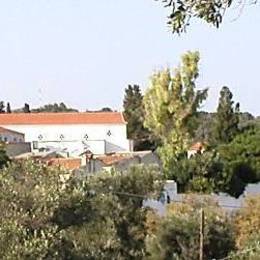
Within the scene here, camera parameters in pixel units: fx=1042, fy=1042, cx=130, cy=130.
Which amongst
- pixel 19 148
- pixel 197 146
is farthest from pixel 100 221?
pixel 19 148

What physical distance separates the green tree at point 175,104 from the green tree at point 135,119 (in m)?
16.5

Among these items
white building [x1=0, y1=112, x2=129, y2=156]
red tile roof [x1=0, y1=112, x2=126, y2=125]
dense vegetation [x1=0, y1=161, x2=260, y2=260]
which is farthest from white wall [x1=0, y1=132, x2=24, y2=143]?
dense vegetation [x1=0, y1=161, x2=260, y2=260]

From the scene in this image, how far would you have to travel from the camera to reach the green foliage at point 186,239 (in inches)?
955

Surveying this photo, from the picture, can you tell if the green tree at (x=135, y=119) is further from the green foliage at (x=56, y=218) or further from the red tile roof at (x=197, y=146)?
the green foliage at (x=56, y=218)

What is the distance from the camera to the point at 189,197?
33281mm

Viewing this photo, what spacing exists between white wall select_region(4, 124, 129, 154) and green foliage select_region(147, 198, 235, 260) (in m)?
51.3

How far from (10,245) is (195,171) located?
964 inches

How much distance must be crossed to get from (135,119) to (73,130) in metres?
9.57

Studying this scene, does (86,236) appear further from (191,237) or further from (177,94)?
(177,94)

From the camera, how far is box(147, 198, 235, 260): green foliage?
24266 millimetres

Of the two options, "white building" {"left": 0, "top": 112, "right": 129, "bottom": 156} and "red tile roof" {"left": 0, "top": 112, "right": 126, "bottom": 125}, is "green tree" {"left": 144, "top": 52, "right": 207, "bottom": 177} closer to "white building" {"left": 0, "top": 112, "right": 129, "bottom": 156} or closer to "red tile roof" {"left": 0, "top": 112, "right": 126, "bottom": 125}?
"white building" {"left": 0, "top": 112, "right": 129, "bottom": 156}

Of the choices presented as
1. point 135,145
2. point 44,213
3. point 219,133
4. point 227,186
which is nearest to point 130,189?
point 44,213

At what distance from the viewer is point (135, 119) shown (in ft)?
239

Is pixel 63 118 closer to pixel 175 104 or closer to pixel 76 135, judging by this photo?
pixel 76 135
